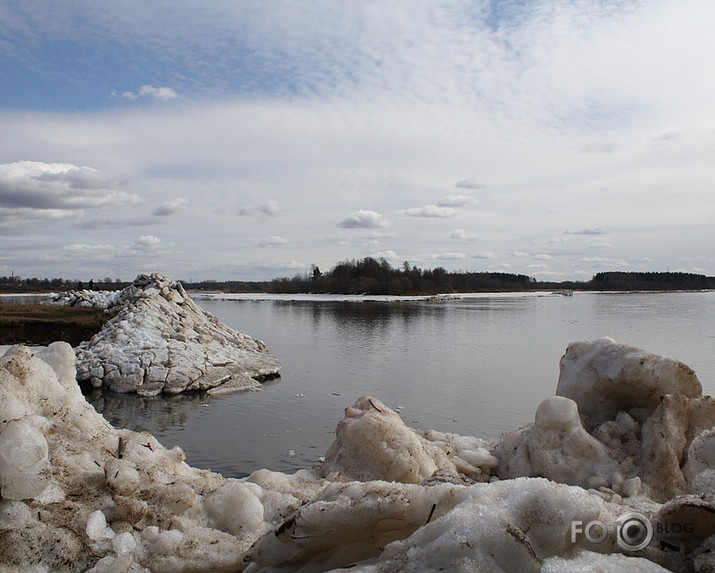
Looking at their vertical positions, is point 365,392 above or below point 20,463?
below

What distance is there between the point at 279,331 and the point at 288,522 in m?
29.1

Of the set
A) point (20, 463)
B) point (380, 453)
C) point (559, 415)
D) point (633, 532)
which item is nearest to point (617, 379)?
point (559, 415)

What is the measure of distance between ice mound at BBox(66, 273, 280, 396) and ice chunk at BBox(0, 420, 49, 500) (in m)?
10.5

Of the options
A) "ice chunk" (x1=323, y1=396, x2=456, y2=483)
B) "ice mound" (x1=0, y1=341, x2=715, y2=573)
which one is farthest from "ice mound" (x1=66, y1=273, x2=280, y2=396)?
"ice mound" (x1=0, y1=341, x2=715, y2=573)

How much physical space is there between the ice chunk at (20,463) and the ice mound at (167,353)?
34.4 ft

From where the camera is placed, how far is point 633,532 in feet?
10.0

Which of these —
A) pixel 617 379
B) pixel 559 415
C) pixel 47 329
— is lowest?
pixel 47 329

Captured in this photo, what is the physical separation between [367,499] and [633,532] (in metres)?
1.43

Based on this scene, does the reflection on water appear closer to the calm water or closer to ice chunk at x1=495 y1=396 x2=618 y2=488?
the calm water

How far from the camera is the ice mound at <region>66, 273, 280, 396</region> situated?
14258 millimetres

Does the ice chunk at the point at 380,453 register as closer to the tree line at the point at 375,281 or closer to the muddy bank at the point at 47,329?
the muddy bank at the point at 47,329

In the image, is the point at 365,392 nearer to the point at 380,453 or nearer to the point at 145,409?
the point at 145,409

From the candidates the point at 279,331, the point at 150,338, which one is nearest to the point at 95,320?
Result: the point at 150,338

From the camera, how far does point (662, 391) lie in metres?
6.27
